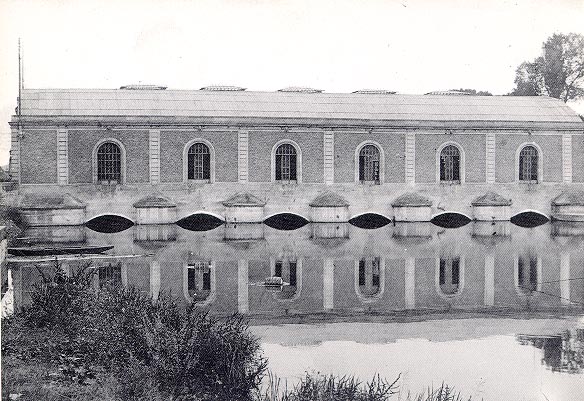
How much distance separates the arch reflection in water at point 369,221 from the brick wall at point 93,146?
35.2 ft

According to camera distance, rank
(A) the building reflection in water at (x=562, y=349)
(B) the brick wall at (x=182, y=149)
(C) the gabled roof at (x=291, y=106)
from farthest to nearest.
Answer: (C) the gabled roof at (x=291, y=106), (B) the brick wall at (x=182, y=149), (A) the building reflection in water at (x=562, y=349)

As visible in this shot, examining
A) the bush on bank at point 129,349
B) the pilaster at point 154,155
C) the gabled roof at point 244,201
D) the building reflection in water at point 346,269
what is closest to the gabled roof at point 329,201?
the gabled roof at point 244,201

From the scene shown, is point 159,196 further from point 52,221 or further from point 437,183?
point 437,183

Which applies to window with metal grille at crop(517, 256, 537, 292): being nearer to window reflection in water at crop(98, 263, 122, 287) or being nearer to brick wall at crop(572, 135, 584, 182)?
window reflection in water at crop(98, 263, 122, 287)

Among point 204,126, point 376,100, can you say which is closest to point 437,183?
point 376,100

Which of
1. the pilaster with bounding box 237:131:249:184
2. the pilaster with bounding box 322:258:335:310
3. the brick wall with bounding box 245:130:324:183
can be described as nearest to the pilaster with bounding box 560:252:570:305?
the pilaster with bounding box 322:258:335:310

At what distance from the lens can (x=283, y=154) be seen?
34.4m

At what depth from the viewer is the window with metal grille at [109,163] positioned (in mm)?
32656

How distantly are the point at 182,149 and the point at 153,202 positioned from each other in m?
3.31

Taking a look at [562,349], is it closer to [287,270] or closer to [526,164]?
[287,270]

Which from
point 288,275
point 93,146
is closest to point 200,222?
point 93,146

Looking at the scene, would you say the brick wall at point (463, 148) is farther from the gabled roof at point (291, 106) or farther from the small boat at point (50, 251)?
the small boat at point (50, 251)

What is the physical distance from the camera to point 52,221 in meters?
30.0

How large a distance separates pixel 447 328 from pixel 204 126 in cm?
2319
